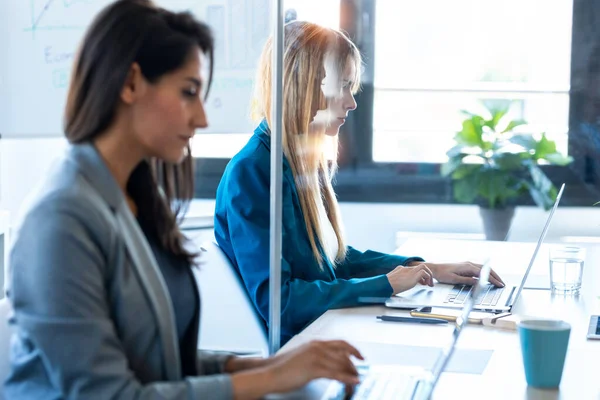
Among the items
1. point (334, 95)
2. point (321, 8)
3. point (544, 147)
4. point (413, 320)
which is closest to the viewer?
point (413, 320)

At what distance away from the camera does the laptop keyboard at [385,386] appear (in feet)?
3.74

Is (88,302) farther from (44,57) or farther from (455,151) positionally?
(455,151)

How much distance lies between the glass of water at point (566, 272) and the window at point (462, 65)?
149 centimetres

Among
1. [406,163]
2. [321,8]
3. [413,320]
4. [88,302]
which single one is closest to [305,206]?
[413,320]

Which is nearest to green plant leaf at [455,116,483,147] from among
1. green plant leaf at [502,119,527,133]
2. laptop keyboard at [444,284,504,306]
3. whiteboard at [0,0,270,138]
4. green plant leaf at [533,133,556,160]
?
green plant leaf at [502,119,527,133]

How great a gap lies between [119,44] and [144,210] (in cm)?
A: 26

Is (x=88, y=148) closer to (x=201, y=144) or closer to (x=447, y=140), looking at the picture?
(x=201, y=144)

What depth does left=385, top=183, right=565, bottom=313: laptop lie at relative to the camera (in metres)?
1.67

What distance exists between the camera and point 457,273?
1898 mm

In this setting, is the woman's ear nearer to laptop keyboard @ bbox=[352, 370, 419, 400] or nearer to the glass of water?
laptop keyboard @ bbox=[352, 370, 419, 400]

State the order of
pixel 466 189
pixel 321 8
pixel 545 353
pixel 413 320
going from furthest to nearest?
pixel 466 189 → pixel 321 8 → pixel 413 320 → pixel 545 353

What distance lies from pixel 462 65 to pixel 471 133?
0.28m

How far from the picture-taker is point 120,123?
1.01 meters

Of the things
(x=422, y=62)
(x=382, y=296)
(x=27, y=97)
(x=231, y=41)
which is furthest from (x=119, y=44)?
(x=422, y=62)
